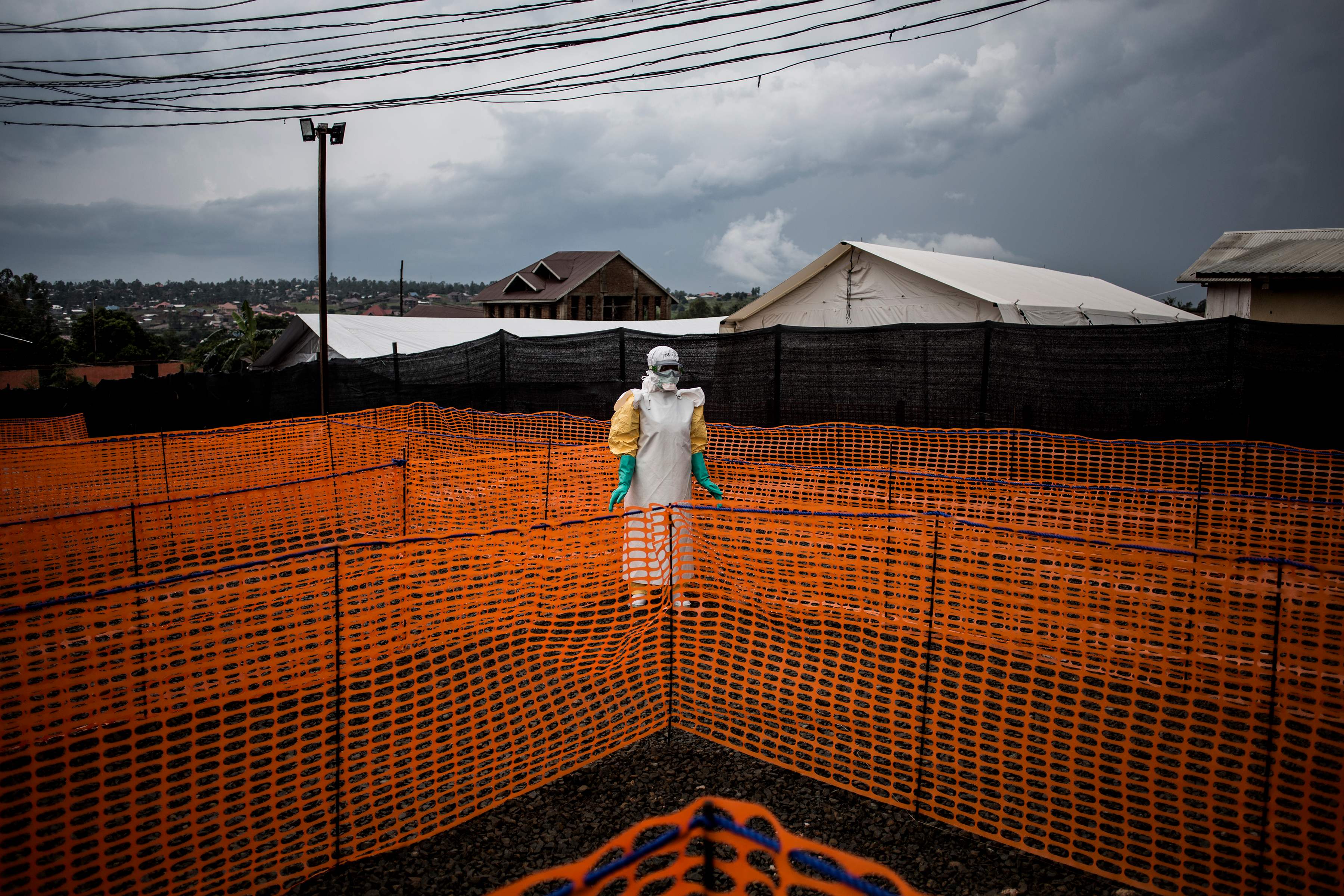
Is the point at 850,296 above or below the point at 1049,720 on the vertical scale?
above

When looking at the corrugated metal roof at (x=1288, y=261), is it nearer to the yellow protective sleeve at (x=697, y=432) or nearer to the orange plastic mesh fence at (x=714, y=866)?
the yellow protective sleeve at (x=697, y=432)

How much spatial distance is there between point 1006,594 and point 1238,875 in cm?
143

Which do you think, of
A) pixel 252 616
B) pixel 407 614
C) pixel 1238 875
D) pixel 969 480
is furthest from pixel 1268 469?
pixel 252 616

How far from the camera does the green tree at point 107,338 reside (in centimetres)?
6028

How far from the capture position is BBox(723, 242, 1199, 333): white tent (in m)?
15.5

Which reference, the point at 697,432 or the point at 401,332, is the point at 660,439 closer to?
the point at 697,432

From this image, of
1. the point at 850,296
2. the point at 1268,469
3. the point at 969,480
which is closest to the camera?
the point at 969,480

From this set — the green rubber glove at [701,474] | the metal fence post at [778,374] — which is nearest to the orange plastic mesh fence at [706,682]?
the green rubber glove at [701,474]

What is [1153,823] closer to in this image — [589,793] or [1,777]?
[589,793]

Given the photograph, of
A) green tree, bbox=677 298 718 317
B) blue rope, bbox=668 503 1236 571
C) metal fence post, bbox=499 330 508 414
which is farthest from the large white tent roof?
green tree, bbox=677 298 718 317

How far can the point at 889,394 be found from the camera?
10.9 meters

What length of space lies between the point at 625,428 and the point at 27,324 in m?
79.1

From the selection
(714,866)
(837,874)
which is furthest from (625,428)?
(837,874)

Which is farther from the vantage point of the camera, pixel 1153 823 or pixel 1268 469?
pixel 1268 469
